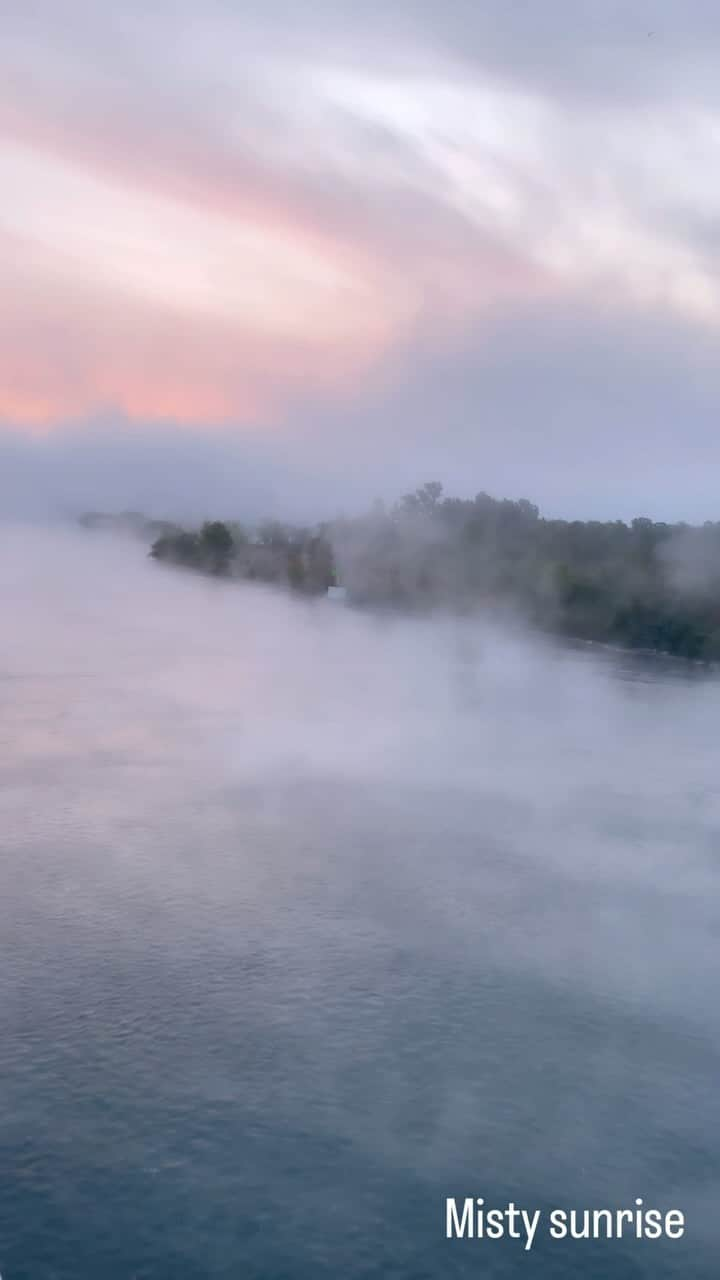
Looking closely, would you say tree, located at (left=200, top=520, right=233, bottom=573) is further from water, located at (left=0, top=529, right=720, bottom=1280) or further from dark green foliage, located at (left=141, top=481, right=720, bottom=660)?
water, located at (left=0, top=529, right=720, bottom=1280)

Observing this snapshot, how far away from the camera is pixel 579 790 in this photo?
1399 centimetres

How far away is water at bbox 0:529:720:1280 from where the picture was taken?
19.4 feet

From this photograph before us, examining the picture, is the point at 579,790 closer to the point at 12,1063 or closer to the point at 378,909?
the point at 378,909

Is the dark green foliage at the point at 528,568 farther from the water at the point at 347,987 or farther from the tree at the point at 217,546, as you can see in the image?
the water at the point at 347,987

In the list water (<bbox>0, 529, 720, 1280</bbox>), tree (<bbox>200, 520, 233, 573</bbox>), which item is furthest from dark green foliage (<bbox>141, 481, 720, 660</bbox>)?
water (<bbox>0, 529, 720, 1280</bbox>)

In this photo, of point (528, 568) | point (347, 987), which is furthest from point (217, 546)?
point (347, 987)

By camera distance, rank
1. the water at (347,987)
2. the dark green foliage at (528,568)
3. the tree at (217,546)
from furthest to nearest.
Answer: the tree at (217,546)
the dark green foliage at (528,568)
the water at (347,987)

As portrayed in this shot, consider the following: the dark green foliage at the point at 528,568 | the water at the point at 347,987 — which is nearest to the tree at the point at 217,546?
the dark green foliage at the point at 528,568

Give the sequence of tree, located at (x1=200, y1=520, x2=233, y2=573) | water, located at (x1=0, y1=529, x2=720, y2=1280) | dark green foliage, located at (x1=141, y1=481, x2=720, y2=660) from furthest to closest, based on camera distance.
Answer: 1. tree, located at (x1=200, y1=520, x2=233, y2=573)
2. dark green foliage, located at (x1=141, y1=481, x2=720, y2=660)
3. water, located at (x1=0, y1=529, x2=720, y2=1280)

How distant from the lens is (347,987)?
8.16 m

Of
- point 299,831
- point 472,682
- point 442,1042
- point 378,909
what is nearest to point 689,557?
point 472,682

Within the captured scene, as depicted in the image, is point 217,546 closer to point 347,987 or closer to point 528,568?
point 528,568

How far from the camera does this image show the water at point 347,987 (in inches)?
233

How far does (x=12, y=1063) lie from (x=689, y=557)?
56.5 ft
